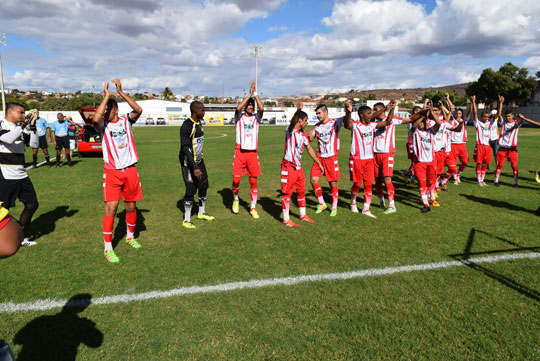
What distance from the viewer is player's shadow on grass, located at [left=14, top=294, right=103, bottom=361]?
9.74ft

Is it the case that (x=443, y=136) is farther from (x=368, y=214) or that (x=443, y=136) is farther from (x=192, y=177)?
(x=192, y=177)

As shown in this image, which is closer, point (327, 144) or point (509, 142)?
point (327, 144)

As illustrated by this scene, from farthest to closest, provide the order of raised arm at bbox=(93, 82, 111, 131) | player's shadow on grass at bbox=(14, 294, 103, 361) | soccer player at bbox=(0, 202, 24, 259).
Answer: raised arm at bbox=(93, 82, 111, 131)
player's shadow on grass at bbox=(14, 294, 103, 361)
soccer player at bbox=(0, 202, 24, 259)

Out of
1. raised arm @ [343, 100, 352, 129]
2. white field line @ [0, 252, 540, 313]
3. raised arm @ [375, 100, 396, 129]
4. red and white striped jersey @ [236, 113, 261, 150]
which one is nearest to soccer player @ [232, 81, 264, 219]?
red and white striped jersey @ [236, 113, 261, 150]

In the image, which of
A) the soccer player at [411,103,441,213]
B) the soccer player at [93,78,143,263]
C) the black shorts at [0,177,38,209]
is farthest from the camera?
the soccer player at [411,103,441,213]

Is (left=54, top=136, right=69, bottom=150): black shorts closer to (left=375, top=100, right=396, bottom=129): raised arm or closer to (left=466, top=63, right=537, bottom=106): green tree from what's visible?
(left=375, top=100, right=396, bottom=129): raised arm

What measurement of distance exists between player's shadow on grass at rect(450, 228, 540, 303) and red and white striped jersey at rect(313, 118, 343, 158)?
126 inches

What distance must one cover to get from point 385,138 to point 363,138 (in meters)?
0.64

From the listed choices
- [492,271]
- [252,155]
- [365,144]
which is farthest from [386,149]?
[492,271]

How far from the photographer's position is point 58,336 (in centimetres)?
322

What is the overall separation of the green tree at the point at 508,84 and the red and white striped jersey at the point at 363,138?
2652 inches

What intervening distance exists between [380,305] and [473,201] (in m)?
6.32

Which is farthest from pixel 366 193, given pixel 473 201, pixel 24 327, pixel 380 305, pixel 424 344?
pixel 24 327

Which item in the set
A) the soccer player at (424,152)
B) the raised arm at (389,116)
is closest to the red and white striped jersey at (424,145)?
the soccer player at (424,152)
